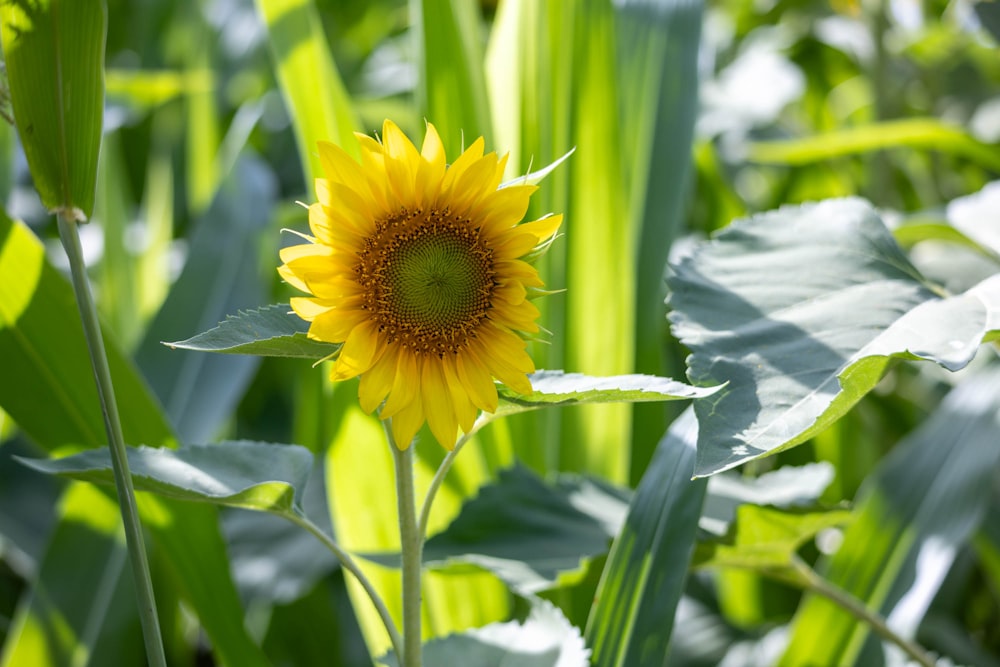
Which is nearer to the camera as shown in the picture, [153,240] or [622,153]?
[622,153]

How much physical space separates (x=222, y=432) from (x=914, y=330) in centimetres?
60

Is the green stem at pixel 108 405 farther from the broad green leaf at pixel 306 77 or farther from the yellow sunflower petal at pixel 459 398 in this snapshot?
the broad green leaf at pixel 306 77

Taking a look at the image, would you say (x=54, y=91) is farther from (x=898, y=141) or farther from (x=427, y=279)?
(x=898, y=141)

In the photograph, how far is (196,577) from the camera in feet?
1.67

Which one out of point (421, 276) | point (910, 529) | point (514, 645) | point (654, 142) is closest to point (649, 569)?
point (514, 645)

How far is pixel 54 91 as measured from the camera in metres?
0.31

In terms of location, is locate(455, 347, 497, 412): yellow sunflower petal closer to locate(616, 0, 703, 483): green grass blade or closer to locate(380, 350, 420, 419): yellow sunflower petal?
locate(380, 350, 420, 419): yellow sunflower petal

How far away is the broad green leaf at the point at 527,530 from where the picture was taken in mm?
431

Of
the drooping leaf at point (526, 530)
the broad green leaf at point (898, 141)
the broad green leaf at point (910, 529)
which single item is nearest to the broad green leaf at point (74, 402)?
the drooping leaf at point (526, 530)

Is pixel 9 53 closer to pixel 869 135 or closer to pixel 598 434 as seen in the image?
pixel 598 434

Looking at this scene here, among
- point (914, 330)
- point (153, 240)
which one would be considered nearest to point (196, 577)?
point (914, 330)

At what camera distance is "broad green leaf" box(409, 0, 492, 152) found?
61 centimetres

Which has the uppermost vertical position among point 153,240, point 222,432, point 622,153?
point 622,153

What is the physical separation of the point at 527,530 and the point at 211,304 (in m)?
0.39
